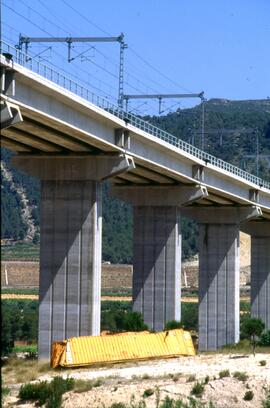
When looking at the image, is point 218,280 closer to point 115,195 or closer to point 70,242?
point 115,195

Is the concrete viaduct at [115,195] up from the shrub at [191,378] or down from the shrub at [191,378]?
up

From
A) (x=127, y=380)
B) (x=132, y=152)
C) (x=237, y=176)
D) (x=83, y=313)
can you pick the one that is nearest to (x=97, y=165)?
(x=132, y=152)

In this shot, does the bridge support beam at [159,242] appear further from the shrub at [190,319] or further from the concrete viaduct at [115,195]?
the shrub at [190,319]

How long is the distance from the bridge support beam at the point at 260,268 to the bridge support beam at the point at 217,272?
17961 millimetres

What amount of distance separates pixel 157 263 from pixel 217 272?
13.6 m

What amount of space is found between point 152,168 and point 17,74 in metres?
23.9

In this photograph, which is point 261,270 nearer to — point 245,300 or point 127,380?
point 127,380

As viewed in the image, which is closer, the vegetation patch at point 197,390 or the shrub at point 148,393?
the shrub at point 148,393

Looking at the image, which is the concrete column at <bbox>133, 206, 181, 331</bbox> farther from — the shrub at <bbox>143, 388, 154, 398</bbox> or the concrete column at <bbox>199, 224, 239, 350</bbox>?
the shrub at <bbox>143, 388, 154, 398</bbox>

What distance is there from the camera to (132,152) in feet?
207

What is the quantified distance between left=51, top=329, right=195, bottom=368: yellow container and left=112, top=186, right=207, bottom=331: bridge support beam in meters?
14.0

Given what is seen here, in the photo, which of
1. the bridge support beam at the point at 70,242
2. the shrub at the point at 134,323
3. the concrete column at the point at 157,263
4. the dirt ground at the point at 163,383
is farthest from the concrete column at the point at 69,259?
the concrete column at the point at 157,263

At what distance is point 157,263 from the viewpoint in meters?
77.8

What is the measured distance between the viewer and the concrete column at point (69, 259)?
60.2m
